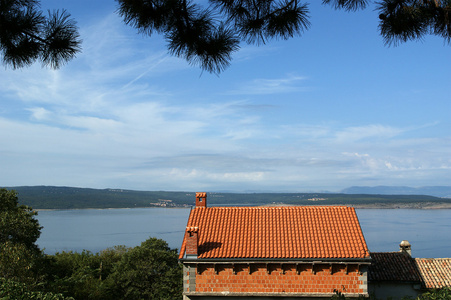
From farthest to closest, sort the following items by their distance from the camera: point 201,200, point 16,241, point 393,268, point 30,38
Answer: point 16,241
point 393,268
point 201,200
point 30,38

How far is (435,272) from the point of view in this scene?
24.3 metres

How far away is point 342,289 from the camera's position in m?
18.5

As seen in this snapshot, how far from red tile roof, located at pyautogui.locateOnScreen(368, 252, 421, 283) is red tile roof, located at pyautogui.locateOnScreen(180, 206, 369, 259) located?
4130 mm

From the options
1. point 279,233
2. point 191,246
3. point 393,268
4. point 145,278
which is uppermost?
point 279,233

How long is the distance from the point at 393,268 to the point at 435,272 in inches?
83.4

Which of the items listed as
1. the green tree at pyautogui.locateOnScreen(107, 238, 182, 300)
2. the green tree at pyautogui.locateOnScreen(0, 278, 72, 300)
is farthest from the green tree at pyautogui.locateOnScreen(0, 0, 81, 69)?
the green tree at pyautogui.locateOnScreen(107, 238, 182, 300)

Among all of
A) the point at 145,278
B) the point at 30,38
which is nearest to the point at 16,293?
the point at 30,38

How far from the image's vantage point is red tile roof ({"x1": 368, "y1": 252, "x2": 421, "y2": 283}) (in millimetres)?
23464

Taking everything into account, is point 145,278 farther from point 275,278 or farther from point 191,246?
point 275,278

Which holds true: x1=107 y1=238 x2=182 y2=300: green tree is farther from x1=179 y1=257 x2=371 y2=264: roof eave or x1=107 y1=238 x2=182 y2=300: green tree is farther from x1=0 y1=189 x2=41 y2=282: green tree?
x1=179 y1=257 x2=371 y2=264: roof eave

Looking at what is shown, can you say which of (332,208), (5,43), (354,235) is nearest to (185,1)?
(5,43)

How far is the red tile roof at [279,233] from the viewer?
19.6m

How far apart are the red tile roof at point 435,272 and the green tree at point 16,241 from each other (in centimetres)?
1830

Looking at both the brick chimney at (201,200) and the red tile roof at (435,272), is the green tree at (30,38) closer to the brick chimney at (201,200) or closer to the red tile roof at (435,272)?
the brick chimney at (201,200)
